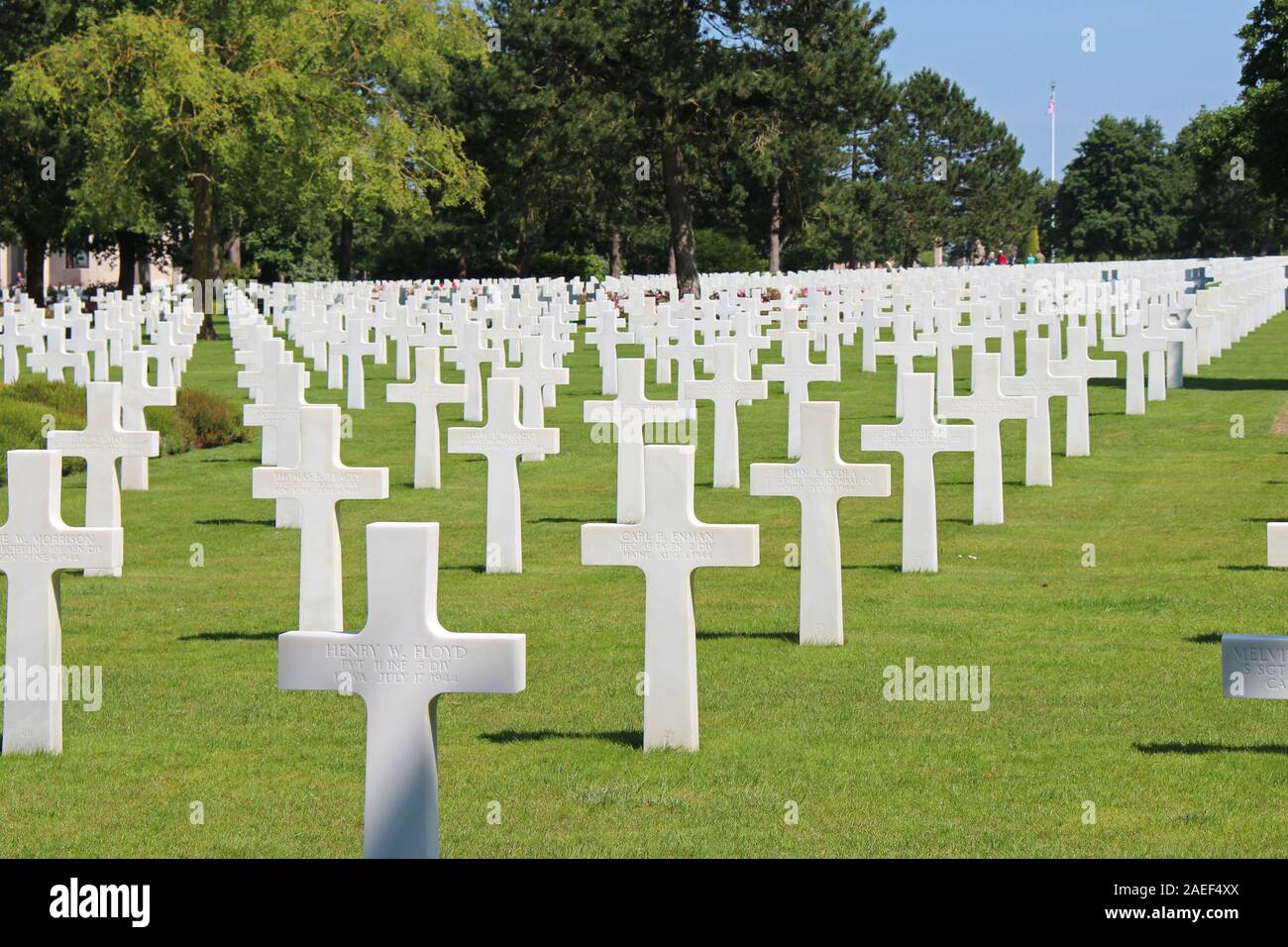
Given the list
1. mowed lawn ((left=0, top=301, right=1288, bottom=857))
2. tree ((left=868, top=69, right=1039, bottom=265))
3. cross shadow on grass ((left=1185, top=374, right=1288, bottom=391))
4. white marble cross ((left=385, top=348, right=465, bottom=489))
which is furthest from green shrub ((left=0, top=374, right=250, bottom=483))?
tree ((left=868, top=69, right=1039, bottom=265))

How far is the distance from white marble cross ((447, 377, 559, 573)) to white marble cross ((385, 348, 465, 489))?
3.49m

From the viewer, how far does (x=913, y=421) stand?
12188 mm

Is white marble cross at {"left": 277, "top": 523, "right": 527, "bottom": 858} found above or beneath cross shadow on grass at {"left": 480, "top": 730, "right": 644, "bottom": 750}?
above

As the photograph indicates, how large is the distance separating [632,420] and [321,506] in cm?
470

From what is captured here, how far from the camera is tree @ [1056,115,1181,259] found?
118m

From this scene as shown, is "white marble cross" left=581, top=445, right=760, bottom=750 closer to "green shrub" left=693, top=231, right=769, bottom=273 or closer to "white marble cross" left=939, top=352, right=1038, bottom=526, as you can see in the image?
"white marble cross" left=939, top=352, right=1038, bottom=526

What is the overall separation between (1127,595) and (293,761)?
5.73m

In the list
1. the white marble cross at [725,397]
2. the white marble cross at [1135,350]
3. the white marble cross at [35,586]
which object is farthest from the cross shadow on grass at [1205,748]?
the white marble cross at [1135,350]

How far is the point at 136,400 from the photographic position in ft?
52.5

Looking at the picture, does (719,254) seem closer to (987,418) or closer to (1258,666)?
(987,418)

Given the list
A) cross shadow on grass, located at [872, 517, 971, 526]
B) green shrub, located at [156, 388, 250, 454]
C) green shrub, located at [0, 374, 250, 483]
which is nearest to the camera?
cross shadow on grass, located at [872, 517, 971, 526]

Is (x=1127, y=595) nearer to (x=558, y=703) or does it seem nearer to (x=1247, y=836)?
(x=558, y=703)

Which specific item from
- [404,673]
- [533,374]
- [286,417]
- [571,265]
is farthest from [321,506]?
[571,265]
